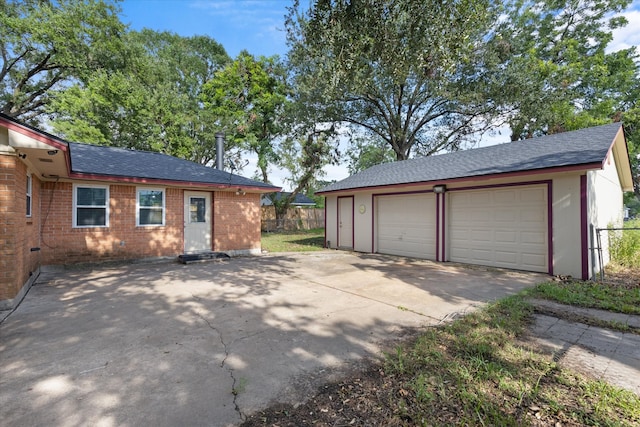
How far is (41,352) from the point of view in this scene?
313 cm

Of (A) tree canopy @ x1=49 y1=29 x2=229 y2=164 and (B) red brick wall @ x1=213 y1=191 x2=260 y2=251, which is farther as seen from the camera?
(A) tree canopy @ x1=49 y1=29 x2=229 y2=164

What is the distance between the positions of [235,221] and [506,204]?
8.54 meters

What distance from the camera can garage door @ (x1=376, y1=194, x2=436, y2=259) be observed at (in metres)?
9.70

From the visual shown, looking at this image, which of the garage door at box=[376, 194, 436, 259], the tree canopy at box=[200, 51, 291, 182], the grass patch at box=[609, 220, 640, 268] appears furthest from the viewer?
the tree canopy at box=[200, 51, 291, 182]

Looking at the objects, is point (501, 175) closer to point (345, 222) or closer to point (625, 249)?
point (625, 249)

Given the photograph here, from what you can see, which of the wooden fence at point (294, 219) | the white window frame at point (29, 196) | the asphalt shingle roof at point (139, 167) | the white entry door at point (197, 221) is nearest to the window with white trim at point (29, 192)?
the white window frame at point (29, 196)

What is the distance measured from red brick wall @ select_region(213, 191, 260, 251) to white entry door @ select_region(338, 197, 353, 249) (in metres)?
3.54

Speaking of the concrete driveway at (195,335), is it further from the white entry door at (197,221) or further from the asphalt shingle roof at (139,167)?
the asphalt shingle roof at (139,167)

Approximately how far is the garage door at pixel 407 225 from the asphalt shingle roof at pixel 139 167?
169 inches

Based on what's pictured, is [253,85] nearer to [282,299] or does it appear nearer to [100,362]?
[282,299]

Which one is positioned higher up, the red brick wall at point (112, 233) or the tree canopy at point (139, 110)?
the tree canopy at point (139, 110)

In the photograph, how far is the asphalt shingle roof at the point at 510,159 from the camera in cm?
712

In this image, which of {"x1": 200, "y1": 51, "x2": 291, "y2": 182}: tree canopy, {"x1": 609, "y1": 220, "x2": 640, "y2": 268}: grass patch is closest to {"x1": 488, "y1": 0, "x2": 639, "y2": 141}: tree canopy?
{"x1": 609, "y1": 220, "x2": 640, "y2": 268}: grass patch

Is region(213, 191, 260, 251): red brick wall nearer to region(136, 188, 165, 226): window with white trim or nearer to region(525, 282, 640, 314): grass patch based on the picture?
region(136, 188, 165, 226): window with white trim
